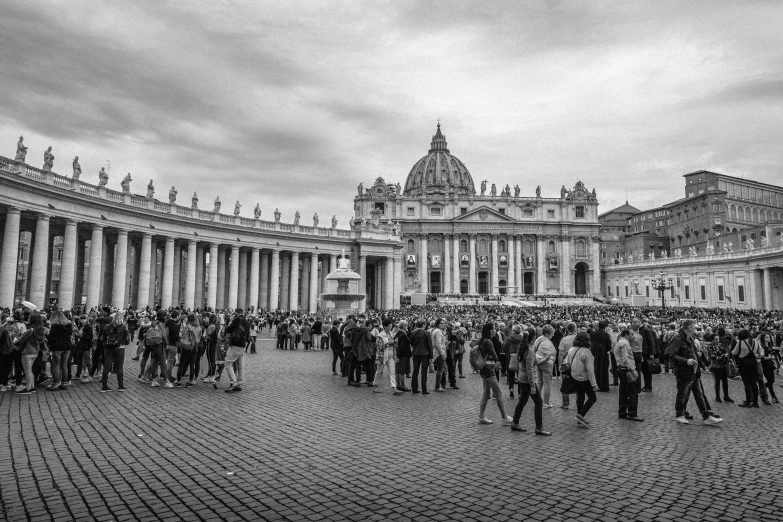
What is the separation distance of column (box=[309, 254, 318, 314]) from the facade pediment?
47.1 m

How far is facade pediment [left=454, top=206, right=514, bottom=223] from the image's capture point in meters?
98.9

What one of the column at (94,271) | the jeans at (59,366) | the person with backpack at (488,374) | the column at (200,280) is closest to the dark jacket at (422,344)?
the person with backpack at (488,374)

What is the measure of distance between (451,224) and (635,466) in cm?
Result: 9347

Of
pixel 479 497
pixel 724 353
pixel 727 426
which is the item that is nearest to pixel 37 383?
pixel 479 497

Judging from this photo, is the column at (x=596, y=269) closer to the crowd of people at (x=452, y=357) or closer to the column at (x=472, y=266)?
the column at (x=472, y=266)

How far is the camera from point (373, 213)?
69.7m

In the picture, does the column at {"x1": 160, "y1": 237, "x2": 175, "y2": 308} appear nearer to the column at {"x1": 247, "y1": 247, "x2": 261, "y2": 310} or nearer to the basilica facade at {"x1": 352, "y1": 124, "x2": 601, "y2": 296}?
the column at {"x1": 247, "y1": 247, "x2": 261, "y2": 310}

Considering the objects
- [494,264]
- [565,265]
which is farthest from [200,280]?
[565,265]

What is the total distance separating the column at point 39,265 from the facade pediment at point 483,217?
253 ft

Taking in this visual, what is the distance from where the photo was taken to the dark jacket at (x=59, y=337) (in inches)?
459

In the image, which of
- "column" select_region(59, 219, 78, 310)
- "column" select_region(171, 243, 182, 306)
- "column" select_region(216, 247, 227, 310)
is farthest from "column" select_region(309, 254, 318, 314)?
"column" select_region(59, 219, 78, 310)

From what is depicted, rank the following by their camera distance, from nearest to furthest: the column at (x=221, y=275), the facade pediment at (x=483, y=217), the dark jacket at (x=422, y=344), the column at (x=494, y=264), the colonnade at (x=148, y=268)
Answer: the dark jacket at (x=422, y=344) < the colonnade at (x=148, y=268) < the column at (x=221, y=275) < the column at (x=494, y=264) < the facade pediment at (x=483, y=217)

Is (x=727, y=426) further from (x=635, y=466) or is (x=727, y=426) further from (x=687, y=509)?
(x=687, y=509)

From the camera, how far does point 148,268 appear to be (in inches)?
1612
